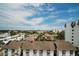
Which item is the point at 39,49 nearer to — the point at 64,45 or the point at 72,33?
the point at 64,45

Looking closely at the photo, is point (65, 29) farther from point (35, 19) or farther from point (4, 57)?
point (4, 57)

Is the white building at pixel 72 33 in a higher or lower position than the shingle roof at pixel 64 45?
higher

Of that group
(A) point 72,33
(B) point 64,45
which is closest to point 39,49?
(B) point 64,45

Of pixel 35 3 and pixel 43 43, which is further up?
pixel 35 3

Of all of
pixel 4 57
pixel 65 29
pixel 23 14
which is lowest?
pixel 4 57

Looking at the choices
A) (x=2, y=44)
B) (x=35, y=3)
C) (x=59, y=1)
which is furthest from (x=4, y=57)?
(x=59, y=1)
